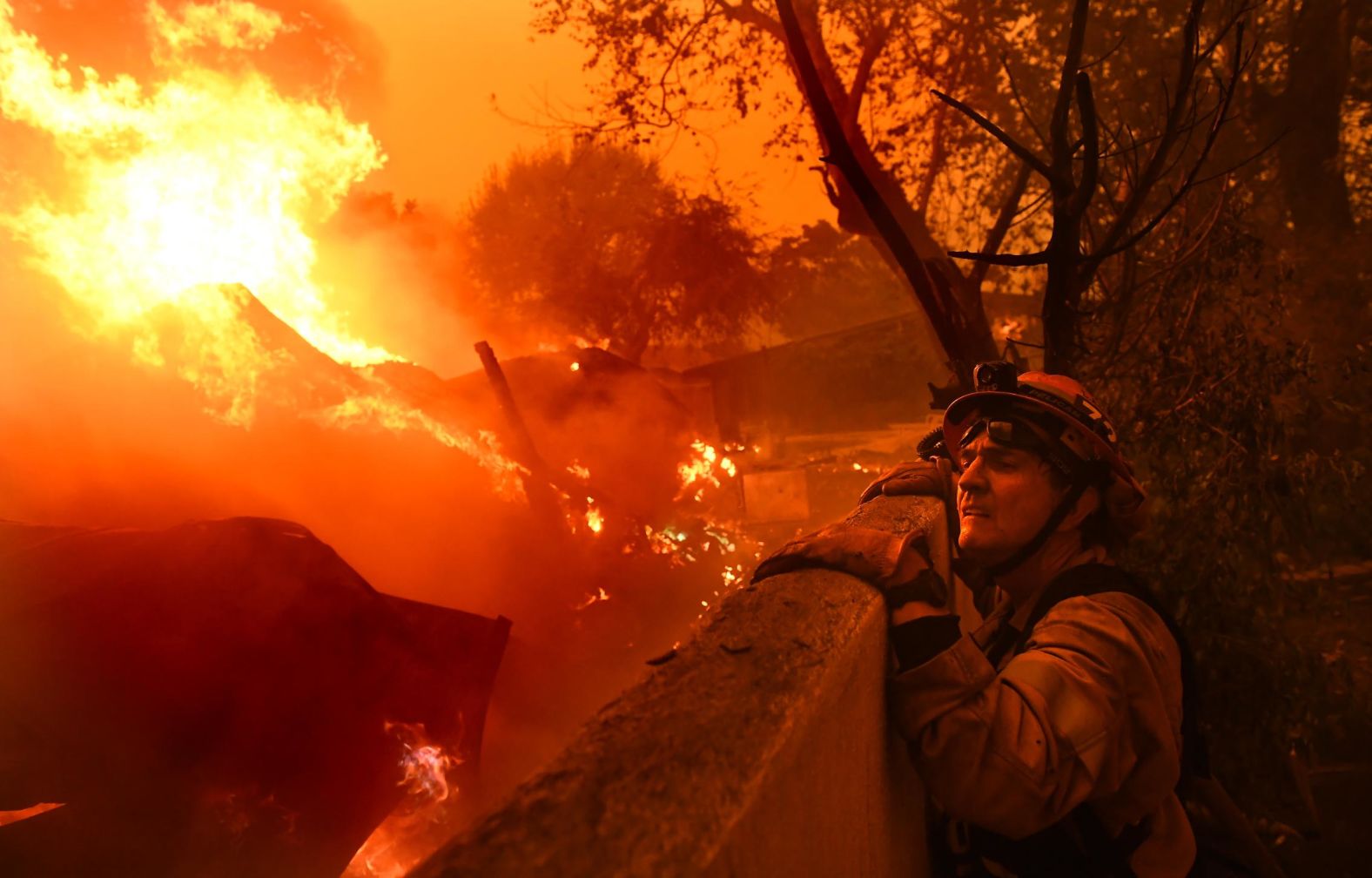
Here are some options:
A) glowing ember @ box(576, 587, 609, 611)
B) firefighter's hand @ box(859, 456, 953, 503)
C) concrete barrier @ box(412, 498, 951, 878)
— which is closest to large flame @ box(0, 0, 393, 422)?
glowing ember @ box(576, 587, 609, 611)

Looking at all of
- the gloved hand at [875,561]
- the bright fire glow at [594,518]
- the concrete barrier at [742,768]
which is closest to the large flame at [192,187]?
the bright fire glow at [594,518]

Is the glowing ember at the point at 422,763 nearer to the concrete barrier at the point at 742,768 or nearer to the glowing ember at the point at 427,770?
the glowing ember at the point at 427,770

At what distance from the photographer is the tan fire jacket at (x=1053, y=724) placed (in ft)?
5.13

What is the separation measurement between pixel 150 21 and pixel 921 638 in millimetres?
12612

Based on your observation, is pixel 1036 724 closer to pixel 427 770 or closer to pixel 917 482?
pixel 917 482

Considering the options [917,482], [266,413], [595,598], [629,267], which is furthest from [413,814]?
[629,267]

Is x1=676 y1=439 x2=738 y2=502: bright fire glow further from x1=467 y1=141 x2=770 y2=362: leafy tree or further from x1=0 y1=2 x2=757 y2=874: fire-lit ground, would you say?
x1=467 y1=141 x2=770 y2=362: leafy tree

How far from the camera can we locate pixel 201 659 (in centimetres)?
348

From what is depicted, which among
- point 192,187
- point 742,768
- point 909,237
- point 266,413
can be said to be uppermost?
point 192,187

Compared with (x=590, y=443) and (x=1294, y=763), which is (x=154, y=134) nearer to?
(x=590, y=443)

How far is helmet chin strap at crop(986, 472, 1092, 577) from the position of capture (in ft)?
7.60

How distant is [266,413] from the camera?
742 centimetres

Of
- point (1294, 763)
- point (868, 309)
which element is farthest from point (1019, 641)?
point (868, 309)

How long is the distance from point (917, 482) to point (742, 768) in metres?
2.64
